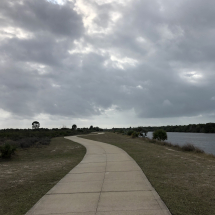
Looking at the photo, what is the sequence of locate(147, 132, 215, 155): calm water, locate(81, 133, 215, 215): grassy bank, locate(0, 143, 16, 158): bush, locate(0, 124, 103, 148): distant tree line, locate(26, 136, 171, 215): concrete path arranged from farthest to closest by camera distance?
1. locate(147, 132, 215, 155): calm water
2. locate(0, 124, 103, 148): distant tree line
3. locate(0, 143, 16, 158): bush
4. locate(81, 133, 215, 215): grassy bank
5. locate(26, 136, 171, 215): concrete path

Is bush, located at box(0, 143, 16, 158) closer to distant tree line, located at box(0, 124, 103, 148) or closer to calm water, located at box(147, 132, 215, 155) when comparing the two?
distant tree line, located at box(0, 124, 103, 148)

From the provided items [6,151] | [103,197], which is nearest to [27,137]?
[6,151]

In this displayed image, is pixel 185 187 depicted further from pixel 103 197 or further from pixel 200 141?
pixel 200 141

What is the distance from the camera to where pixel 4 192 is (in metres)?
6.59

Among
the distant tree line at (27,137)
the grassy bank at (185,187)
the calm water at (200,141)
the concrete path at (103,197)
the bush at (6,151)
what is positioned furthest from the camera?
the calm water at (200,141)

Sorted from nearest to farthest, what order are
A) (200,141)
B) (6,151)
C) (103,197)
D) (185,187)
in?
1. (103,197)
2. (185,187)
3. (6,151)
4. (200,141)

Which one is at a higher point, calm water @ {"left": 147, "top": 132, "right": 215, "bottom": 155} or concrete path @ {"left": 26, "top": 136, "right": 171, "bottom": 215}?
concrete path @ {"left": 26, "top": 136, "right": 171, "bottom": 215}

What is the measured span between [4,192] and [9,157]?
835 cm

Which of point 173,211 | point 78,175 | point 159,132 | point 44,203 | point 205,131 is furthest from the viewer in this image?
point 205,131

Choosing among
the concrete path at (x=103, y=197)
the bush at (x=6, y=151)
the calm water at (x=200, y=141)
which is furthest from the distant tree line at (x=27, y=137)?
the calm water at (x=200, y=141)

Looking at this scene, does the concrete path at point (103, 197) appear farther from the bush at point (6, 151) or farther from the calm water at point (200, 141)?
the calm water at point (200, 141)

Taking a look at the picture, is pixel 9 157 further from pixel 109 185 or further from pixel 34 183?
pixel 109 185

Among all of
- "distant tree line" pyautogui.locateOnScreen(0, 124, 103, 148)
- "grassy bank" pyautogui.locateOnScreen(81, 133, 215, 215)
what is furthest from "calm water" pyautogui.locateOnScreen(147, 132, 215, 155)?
"distant tree line" pyautogui.locateOnScreen(0, 124, 103, 148)

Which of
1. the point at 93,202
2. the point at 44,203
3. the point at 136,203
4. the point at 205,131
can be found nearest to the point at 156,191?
the point at 136,203
